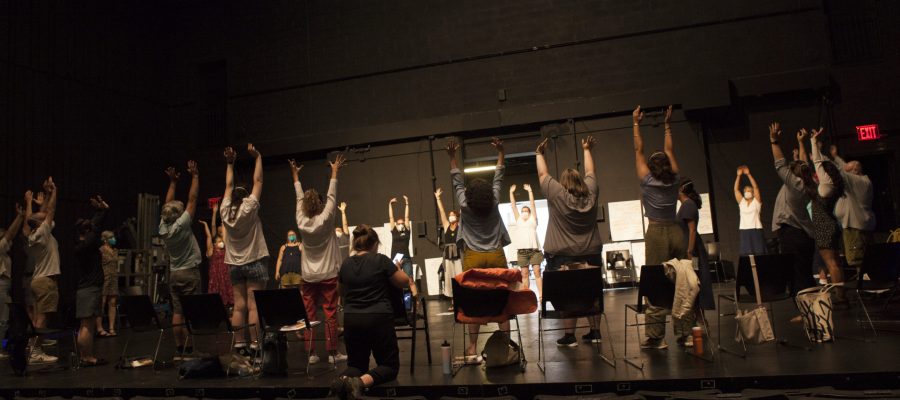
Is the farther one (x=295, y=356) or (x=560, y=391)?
(x=295, y=356)

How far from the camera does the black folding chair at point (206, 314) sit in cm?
509

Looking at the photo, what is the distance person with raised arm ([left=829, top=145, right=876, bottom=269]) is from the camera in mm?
5977

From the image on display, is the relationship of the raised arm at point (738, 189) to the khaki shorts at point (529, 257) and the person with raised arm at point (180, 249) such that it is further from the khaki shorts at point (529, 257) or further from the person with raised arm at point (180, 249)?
the person with raised arm at point (180, 249)

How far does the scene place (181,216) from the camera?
5.71 metres

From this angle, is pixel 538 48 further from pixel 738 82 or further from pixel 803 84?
pixel 803 84

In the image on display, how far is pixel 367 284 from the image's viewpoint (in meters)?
4.24

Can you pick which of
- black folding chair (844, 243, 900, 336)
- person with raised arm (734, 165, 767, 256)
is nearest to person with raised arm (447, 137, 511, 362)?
black folding chair (844, 243, 900, 336)

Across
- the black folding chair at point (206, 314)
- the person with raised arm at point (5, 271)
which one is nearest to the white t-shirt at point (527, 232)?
the black folding chair at point (206, 314)

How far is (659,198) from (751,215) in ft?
20.8

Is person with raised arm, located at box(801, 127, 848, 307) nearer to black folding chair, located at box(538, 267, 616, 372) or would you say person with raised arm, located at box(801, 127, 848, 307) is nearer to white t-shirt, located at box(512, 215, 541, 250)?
black folding chair, located at box(538, 267, 616, 372)

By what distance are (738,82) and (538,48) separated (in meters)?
3.70

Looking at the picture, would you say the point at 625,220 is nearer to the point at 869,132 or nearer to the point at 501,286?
the point at 869,132

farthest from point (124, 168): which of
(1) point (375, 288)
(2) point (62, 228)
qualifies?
(1) point (375, 288)

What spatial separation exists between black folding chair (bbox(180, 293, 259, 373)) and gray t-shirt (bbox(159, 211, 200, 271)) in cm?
67
